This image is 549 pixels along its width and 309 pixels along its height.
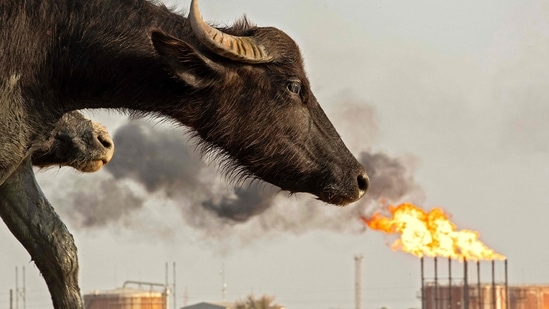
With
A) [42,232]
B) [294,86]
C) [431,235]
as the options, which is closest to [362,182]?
[294,86]

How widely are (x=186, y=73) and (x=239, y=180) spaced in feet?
2.92

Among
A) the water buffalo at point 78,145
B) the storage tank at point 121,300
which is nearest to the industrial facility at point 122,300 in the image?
the storage tank at point 121,300

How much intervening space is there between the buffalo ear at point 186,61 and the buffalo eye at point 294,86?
0.50 m

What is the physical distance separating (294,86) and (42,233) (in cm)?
240

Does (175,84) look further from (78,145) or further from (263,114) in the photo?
(78,145)

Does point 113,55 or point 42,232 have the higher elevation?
point 113,55

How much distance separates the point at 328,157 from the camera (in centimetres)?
939

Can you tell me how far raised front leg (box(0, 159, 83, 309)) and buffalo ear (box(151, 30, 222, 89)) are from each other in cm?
186

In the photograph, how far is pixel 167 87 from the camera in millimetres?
9164

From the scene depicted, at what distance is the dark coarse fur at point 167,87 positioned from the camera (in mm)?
9031

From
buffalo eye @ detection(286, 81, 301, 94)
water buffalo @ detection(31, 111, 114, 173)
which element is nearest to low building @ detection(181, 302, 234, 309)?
water buffalo @ detection(31, 111, 114, 173)

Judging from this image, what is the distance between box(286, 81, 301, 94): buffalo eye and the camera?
9273 mm

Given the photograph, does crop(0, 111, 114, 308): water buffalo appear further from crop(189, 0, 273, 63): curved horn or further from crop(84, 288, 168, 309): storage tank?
crop(84, 288, 168, 309): storage tank

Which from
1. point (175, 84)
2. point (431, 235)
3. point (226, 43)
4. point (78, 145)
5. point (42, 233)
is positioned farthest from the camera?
point (431, 235)
